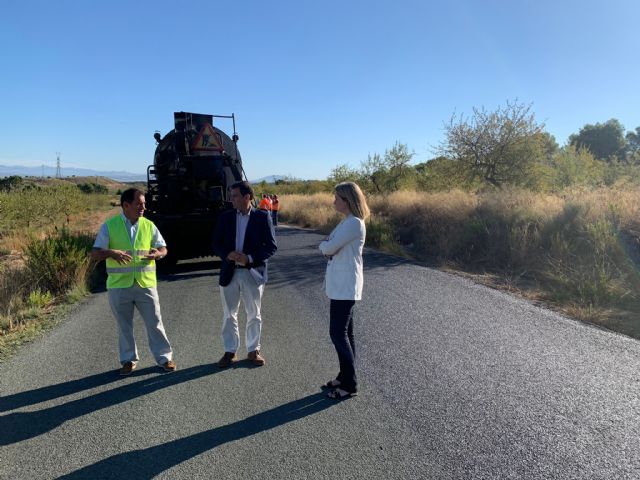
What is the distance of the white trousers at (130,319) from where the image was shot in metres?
4.46

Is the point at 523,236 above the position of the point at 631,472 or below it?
above

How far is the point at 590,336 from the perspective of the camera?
18.2ft

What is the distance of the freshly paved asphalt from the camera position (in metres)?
2.91

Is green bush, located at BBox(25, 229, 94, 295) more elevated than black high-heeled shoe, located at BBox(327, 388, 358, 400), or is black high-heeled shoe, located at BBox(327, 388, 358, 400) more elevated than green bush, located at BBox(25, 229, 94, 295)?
green bush, located at BBox(25, 229, 94, 295)

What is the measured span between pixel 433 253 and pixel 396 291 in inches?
213

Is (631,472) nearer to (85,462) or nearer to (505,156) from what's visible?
(85,462)

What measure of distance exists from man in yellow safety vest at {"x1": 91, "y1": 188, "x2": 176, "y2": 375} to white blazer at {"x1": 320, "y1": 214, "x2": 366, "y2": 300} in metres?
1.89

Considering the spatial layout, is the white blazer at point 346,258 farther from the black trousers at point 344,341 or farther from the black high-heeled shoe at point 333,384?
the black high-heeled shoe at point 333,384

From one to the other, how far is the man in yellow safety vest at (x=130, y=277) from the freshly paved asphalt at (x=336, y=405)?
254mm

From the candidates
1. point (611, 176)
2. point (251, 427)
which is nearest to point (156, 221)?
point (251, 427)

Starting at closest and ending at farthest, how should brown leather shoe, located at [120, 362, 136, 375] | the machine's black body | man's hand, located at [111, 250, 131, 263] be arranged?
man's hand, located at [111, 250, 131, 263]
brown leather shoe, located at [120, 362, 136, 375]
the machine's black body

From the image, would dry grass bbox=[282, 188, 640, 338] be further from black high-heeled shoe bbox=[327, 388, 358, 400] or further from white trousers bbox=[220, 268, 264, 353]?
white trousers bbox=[220, 268, 264, 353]

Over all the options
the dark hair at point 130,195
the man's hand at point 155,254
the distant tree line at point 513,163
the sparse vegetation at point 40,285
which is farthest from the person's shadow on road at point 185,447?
the distant tree line at point 513,163

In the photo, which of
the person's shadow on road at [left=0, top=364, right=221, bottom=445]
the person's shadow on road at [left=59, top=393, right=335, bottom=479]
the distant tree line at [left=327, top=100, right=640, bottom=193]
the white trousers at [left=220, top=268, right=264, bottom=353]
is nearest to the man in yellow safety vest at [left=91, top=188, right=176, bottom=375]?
the person's shadow on road at [left=0, top=364, right=221, bottom=445]
